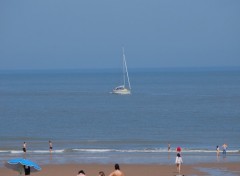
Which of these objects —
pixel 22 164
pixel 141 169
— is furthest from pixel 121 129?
pixel 22 164

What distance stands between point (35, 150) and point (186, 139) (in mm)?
13998

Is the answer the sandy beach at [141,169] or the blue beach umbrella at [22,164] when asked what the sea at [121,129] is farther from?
the blue beach umbrella at [22,164]

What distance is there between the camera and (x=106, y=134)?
60250 millimetres

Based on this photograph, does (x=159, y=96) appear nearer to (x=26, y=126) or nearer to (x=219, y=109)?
(x=219, y=109)

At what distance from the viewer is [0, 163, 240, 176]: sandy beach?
1308 inches

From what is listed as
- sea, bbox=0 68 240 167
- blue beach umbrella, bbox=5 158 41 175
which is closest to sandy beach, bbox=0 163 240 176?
sea, bbox=0 68 240 167

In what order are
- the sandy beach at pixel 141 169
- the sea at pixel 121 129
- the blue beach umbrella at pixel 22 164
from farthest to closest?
the sea at pixel 121 129 < the sandy beach at pixel 141 169 < the blue beach umbrella at pixel 22 164

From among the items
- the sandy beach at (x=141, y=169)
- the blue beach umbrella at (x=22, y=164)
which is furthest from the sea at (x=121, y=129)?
the blue beach umbrella at (x=22, y=164)

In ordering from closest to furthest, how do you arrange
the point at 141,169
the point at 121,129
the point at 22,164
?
the point at 22,164
the point at 141,169
the point at 121,129

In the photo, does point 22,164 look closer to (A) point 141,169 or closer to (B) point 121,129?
(A) point 141,169

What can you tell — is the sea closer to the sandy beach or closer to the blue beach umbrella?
the sandy beach

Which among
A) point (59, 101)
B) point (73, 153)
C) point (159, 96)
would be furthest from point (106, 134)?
point (159, 96)

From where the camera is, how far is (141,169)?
34.9 meters

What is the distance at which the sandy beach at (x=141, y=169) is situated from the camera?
33219mm
